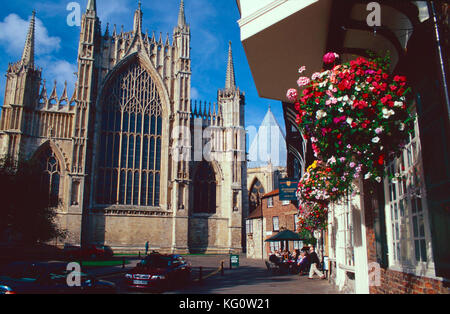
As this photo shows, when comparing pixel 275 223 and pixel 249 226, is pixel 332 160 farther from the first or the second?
pixel 249 226

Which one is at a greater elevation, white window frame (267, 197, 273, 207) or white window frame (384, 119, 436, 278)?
white window frame (267, 197, 273, 207)

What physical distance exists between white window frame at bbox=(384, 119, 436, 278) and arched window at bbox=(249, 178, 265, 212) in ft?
165

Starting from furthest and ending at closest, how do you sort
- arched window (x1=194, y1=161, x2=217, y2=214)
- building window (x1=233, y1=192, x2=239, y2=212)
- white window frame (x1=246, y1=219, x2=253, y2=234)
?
building window (x1=233, y1=192, x2=239, y2=212), arched window (x1=194, y1=161, x2=217, y2=214), white window frame (x1=246, y1=219, x2=253, y2=234)

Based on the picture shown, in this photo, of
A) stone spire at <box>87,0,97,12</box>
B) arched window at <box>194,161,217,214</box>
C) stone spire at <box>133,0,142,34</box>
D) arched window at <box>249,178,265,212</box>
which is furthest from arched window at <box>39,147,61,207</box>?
Answer: arched window at <box>249,178,265,212</box>

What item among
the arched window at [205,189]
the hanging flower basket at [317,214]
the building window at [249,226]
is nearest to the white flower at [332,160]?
the hanging flower basket at [317,214]

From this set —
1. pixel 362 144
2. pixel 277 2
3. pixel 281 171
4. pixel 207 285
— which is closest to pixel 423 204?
pixel 362 144

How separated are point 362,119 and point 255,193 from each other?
54.7 meters

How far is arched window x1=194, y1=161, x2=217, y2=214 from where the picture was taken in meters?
42.2

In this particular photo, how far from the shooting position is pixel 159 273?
1327 centimetres

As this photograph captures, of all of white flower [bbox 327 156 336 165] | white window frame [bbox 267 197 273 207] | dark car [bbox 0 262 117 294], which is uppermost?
white window frame [bbox 267 197 273 207]

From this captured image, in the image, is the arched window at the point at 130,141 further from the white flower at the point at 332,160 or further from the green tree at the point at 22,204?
the white flower at the point at 332,160

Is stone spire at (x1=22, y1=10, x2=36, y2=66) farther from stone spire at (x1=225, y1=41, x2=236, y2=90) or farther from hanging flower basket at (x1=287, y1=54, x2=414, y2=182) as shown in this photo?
hanging flower basket at (x1=287, y1=54, x2=414, y2=182)

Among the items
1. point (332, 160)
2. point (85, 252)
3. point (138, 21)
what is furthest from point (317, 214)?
point (138, 21)

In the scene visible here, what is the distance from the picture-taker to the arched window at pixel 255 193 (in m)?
56.8
